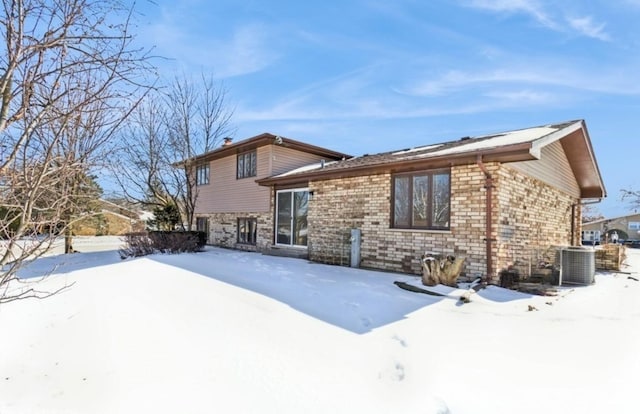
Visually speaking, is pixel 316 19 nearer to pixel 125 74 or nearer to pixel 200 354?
pixel 125 74

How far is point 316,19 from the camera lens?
8.12 metres

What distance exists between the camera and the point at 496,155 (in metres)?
6.91

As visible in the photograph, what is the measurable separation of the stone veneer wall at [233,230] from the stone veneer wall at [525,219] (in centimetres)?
796

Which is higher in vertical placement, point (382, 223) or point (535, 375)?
point (382, 223)

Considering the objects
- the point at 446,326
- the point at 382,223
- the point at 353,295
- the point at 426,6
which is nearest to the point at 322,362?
the point at 446,326

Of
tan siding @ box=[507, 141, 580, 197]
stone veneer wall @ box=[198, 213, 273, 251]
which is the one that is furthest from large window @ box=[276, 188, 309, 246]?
tan siding @ box=[507, 141, 580, 197]

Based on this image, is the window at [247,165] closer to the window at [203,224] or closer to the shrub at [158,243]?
the shrub at [158,243]

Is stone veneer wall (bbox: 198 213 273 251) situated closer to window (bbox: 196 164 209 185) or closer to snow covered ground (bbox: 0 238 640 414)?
window (bbox: 196 164 209 185)

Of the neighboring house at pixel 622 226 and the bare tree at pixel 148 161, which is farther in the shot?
the neighboring house at pixel 622 226

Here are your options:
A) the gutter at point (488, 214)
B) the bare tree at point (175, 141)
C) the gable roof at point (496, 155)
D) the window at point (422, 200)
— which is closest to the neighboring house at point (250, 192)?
the bare tree at point (175, 141)

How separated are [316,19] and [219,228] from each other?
10.9 meters

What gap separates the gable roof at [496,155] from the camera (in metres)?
6.89

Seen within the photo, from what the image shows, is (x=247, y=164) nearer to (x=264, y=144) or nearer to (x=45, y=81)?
(x=264, y=144)

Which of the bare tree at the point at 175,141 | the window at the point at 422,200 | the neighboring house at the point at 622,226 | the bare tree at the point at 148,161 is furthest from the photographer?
the neighboring house at the point at 622,226
